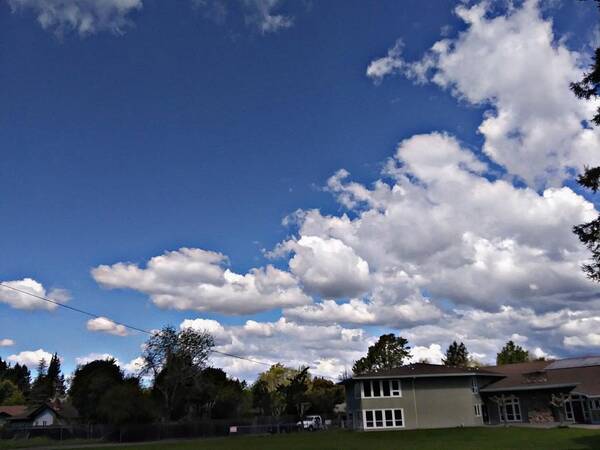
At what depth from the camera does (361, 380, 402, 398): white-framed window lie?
54.4m

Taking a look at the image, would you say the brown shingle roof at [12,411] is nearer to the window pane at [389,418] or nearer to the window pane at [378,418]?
the window pane at [378,418]

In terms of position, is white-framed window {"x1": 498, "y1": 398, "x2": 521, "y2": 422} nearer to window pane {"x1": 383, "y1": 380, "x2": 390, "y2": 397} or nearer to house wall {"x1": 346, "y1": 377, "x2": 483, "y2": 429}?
house wall {"x1": 346, "y1": 377, "x2": 483, "y2": 429}

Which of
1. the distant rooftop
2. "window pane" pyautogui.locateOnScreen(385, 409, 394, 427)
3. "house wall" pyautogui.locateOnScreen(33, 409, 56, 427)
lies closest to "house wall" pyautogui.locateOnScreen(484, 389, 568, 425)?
the distant rooftop

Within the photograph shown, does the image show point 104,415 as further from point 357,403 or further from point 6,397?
point 6,397

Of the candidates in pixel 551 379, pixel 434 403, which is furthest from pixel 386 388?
pixel 551 379

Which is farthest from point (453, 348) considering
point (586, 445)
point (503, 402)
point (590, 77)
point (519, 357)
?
point (590, 77)

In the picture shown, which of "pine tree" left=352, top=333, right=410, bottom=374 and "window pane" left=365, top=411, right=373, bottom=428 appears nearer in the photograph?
"window pane" left=365, top=411, right=373, bottom=428

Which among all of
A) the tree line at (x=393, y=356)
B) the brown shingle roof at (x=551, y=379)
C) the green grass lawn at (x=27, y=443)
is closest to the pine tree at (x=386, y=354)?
the tree line at (x=393, y=356)

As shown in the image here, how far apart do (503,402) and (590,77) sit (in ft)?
134

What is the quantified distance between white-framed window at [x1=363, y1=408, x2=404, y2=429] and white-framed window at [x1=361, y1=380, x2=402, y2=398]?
1.53m

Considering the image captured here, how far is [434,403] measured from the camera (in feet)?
177

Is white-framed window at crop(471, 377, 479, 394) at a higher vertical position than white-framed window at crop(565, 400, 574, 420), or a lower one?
higher

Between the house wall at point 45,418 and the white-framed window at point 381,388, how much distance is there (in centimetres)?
5250

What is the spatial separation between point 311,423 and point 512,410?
27.0 m
